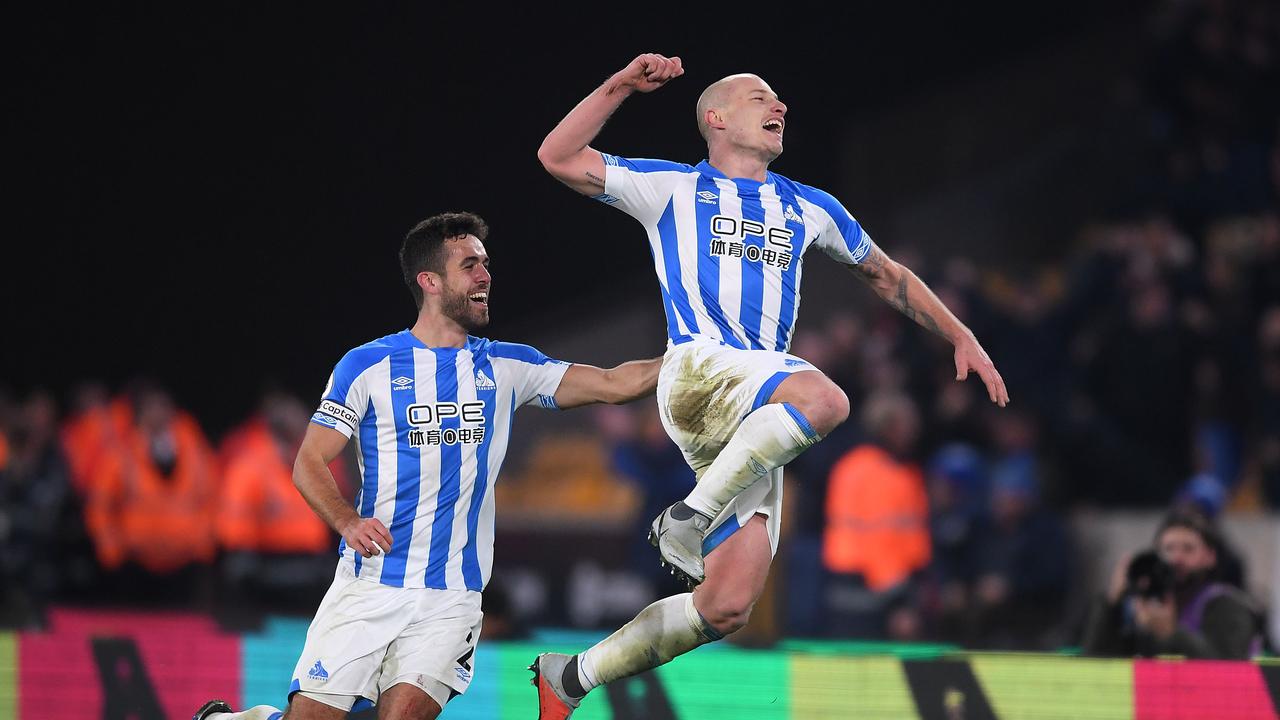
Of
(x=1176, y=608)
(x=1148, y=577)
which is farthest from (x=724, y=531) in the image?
(x=1176, y=608)

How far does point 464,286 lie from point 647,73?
A: 1063mm

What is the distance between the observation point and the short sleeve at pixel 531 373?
6223mm

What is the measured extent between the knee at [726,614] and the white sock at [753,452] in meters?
0.37

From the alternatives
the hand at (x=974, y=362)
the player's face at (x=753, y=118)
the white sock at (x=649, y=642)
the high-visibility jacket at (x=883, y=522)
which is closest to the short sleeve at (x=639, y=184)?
the player's face at (x=753, y=118)

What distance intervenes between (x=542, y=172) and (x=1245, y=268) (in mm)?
6057

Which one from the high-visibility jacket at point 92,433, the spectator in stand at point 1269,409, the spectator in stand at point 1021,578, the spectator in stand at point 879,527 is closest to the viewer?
the spectator in stand at point 1021,578

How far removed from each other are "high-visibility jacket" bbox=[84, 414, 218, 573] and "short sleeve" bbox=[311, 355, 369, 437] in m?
8.95

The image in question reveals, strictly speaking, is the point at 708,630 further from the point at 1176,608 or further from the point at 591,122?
the point at 1176,608

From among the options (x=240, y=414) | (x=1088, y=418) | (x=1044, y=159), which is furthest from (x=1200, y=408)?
(x=240, y=414)

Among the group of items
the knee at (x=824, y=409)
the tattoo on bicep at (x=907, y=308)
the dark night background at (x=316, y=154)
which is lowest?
the knee at (x=824, y=409)

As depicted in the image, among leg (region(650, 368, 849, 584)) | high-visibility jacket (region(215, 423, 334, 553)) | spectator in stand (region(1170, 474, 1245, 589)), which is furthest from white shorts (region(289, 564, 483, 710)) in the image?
high-visibility jacket (region(215, 423, 334, 553))

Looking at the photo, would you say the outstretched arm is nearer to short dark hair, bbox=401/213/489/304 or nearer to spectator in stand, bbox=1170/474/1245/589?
short dark hair, bbox=401/213/489/304

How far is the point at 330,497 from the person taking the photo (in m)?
5.77

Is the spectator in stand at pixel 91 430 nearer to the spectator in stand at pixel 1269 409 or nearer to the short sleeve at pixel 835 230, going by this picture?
the spectator in stand at pixel 1269 409
